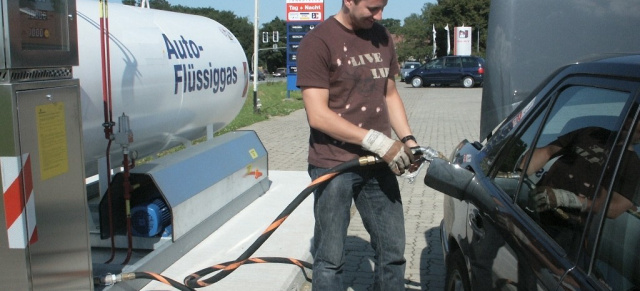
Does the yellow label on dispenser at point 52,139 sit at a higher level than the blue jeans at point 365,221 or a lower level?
higher

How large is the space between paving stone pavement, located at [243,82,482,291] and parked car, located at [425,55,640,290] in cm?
159

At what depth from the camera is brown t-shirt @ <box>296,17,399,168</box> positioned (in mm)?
3426

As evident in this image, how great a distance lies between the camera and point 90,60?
4.54 meters

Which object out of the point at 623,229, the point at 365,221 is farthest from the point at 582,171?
→ the point at 365,221

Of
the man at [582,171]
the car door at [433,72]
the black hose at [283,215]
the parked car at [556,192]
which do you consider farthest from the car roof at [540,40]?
the car door at [433,72]

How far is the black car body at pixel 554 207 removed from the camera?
6.70 ft

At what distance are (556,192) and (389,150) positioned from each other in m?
0.91

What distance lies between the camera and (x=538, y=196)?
2688 millimetres

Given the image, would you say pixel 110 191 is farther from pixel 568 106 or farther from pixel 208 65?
pixel 568 106

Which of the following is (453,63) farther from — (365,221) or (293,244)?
(365,221)

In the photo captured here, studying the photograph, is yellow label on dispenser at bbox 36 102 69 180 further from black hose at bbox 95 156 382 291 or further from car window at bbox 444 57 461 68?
car window at bbox 444 57 461 68

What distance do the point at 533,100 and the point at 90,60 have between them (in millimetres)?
2789

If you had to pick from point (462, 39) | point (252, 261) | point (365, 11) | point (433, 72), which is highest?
point (462, 39)

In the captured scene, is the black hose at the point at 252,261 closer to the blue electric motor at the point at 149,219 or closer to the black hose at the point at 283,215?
the black hose at the point at 283,215
